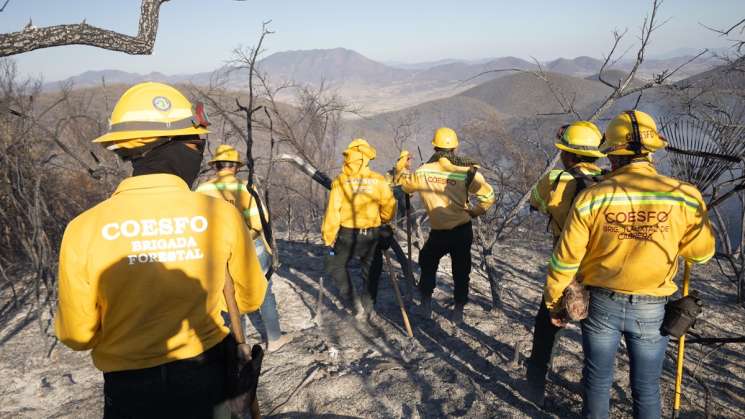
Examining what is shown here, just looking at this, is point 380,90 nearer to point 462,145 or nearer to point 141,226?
point 462,145

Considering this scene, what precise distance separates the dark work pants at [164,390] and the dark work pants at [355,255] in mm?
2656

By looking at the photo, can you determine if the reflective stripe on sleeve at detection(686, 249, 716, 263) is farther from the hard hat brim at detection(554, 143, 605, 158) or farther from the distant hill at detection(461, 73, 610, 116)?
the distant hill at detection(461, 73, 610, 116)

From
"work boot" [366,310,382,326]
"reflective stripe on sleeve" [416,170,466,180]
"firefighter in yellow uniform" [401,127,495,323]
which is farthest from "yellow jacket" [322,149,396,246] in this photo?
"work boot" [366,310,382,326]

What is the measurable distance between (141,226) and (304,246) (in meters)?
6.00

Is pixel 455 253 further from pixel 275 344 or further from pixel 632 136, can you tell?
pixel 632 136

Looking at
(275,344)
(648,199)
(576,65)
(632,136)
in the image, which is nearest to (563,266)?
(648,199)

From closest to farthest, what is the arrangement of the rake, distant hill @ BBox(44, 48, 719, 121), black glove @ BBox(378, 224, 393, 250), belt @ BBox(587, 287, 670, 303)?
1. belt @ BBox(587, 287, 670, 303)
2. the rake
3. black glove @ BBox(378, 224, 393, 250)
4. distant hill @ BBox(44, 48, 719, 121)

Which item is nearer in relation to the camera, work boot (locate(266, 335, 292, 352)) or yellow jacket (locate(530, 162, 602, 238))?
yellow jacket (locate(530, 162, 602, 238))

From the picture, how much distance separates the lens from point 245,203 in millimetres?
3516

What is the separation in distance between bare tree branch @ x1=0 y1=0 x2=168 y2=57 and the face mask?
1343mm

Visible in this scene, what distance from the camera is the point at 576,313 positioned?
2.23 metres

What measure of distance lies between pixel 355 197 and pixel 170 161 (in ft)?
8.60

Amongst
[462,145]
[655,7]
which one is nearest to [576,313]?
[655,7]

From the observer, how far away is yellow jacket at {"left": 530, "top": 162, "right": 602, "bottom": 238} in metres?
2.68
